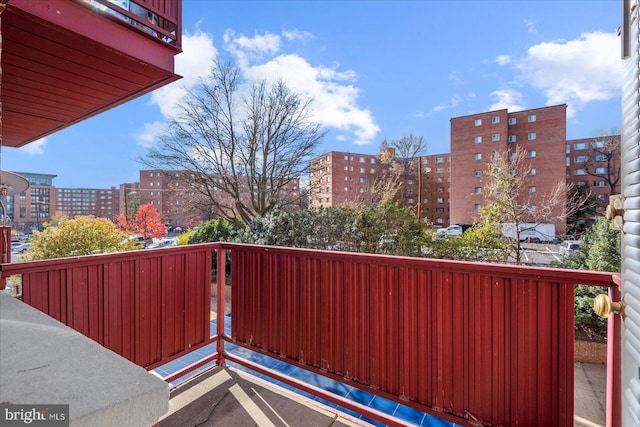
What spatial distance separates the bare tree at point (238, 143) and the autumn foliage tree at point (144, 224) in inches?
331

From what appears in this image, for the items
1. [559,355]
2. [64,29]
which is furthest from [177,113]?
[559,355]

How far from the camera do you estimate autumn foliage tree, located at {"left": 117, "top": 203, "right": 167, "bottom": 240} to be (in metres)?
16.8

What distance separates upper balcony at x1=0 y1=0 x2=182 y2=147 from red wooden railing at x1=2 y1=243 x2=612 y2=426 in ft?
5.11

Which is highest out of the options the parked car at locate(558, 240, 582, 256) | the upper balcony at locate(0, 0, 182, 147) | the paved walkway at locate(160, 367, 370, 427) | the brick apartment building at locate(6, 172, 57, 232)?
the upper balcony at locate(0, 0, 182, 147)

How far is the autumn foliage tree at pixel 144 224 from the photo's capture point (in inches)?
661

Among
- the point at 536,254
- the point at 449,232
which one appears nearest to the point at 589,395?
the point at 449,232

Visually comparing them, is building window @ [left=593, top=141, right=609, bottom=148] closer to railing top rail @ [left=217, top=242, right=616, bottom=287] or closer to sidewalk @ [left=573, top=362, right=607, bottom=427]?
sidewalk @ [left=573, top=362, right=607, bottom=427]

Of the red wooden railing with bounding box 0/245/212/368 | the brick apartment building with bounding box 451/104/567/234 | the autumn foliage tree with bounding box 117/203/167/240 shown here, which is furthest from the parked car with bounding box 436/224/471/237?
the autumn foliage tree with bounding box 117/203/167/240

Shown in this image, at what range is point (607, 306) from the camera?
0.94m

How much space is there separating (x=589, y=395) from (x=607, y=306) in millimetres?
4698

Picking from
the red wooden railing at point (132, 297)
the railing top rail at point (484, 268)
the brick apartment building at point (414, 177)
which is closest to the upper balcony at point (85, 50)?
the red wooden railing at point (132, 297)

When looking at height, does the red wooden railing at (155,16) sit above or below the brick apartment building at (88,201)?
above

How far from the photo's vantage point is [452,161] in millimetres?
27656

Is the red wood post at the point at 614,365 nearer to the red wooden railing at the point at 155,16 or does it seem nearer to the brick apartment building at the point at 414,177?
the red wooden railing at the point at 155,16
